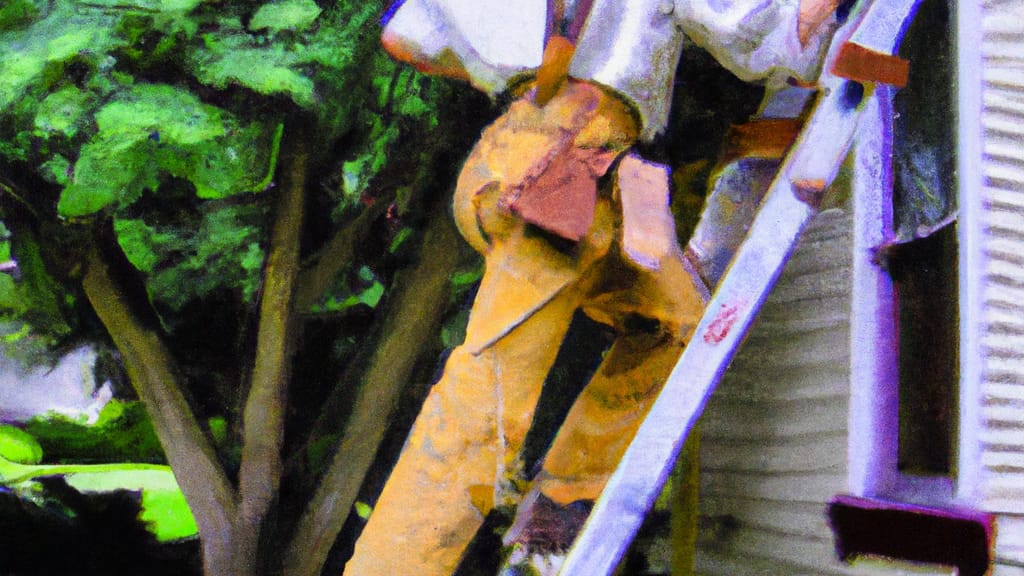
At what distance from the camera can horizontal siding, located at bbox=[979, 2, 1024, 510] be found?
2.33 meters

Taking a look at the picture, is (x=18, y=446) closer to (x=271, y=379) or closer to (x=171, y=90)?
(x=271, y=379)

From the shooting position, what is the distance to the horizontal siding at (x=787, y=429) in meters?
2.55

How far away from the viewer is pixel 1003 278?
2.38 m

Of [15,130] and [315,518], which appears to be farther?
[315,518]

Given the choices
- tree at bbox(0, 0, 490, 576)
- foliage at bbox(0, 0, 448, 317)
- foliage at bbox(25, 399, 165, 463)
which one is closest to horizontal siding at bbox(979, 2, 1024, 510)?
tree at bbox(0, 0, 490, 576)

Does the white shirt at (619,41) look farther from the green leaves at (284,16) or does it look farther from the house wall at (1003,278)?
the green leaves at (284,16)

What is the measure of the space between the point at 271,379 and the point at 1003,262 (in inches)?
96.3

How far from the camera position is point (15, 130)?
2848 millimetres

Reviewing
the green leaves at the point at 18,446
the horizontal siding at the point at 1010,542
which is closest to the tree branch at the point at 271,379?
the green leaves at the point at 18,446

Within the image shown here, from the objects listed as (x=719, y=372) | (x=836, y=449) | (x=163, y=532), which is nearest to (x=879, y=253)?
(x=836, y=449)

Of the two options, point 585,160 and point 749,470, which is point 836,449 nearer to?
point 749,470

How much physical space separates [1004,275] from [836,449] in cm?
62

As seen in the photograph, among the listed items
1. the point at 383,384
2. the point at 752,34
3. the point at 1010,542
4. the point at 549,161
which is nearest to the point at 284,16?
the point at 549,161

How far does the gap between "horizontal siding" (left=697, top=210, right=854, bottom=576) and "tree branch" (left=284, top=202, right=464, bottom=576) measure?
115 cm
